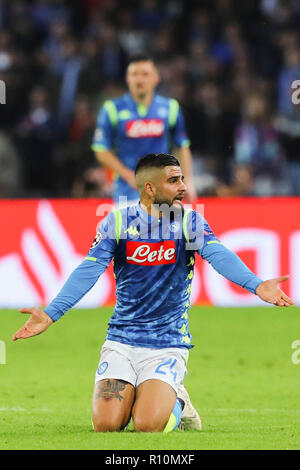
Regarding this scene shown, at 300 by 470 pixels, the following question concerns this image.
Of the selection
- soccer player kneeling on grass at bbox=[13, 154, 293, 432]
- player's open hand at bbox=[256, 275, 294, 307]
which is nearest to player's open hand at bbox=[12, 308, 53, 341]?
soccer player kneeling on grass at bbox=[13, 154, 293, 432]

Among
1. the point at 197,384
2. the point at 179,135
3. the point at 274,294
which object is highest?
the point at 179,135

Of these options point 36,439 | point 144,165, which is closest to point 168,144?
point 144,165

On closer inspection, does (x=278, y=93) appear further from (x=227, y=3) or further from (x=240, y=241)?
(x=240, y=241)

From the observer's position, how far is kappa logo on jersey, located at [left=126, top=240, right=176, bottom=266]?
6543mm

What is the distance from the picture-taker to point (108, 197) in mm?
13641

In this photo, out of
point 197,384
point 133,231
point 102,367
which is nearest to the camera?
point 102,367

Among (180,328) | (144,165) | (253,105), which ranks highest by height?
(253,105)

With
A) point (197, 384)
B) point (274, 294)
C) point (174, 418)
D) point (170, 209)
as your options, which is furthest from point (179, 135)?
point (274, 294)

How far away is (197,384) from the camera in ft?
27.8

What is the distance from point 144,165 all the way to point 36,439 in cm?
178

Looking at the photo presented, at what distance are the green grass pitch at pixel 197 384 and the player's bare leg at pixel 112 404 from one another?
0.32 ft

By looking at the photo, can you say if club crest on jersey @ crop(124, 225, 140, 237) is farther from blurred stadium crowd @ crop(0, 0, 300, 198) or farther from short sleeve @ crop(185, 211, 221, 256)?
blurred stadium crowd @ crop(0, 0, 300, 198)

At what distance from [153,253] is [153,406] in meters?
0.96

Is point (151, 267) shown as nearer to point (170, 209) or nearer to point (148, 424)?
point (170, 209)
